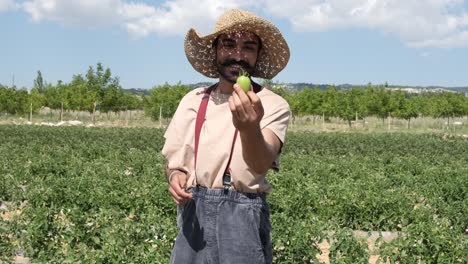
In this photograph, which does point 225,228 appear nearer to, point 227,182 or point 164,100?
point 227,182

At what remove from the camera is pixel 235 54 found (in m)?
2.49

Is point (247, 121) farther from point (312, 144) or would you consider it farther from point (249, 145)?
point (312, 144)

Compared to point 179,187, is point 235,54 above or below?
above

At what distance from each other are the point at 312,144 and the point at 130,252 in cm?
1935

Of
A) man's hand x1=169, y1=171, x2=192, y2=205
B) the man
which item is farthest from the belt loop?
man's hand x1=169, y1=171, x2=192, y2=205

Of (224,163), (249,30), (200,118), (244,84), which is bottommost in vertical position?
(224,163)

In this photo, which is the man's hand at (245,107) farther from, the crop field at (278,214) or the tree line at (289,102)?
the tree line at (289,102)

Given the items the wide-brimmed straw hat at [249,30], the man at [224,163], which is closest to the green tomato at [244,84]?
the man at [224,163]

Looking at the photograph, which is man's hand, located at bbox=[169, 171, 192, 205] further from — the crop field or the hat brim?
the crop field

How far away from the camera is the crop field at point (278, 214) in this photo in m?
5.64

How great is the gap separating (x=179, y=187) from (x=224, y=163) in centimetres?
20

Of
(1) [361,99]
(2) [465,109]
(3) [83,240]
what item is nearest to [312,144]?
(3) [83,240]

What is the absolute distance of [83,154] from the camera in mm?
17594

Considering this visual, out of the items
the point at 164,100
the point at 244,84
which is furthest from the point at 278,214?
the point at 164,100
